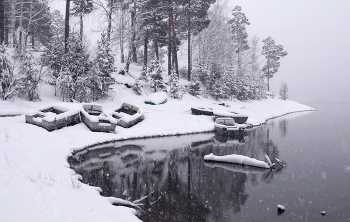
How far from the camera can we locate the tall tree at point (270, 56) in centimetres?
6219

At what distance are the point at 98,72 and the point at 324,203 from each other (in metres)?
20.0

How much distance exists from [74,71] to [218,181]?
1731 centimetres

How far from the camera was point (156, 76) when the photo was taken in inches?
1081

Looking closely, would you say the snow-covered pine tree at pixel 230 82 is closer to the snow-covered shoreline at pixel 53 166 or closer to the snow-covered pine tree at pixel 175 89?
the snow-covered pine tree at pixel 175 89

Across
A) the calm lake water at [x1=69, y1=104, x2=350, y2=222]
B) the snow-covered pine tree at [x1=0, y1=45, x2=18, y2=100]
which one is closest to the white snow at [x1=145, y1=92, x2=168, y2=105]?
the calm lake water at [x1=69, y1=104, x2=350, y2=222]

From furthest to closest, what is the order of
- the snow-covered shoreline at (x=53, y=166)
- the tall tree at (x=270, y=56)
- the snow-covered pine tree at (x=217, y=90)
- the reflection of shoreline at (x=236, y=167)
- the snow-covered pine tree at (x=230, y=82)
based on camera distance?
the tall tree at (x=270, y=56)
the snow-covered pine tree at (x=230, y=82)
the snow-covered pine tree at (x=217, y=90)
the reflection of shoreline at (x=236, y=167)
the snow-covered shoreline at (x=53, y=166)

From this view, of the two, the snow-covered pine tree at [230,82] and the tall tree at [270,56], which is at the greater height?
the tall tree at [270,56]

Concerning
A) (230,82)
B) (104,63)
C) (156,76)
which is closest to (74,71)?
(104,63)

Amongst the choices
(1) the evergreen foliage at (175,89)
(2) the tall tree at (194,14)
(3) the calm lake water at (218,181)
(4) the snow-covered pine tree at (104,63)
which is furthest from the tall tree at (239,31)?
(3) the calm lake water at (218,181)

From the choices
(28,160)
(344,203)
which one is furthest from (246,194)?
(28,160)

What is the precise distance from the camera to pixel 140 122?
1916cm

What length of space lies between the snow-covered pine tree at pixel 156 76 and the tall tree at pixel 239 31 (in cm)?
2644

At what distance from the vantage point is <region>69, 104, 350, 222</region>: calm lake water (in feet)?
22.8

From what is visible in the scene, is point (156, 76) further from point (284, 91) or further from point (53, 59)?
point (284, 91)
